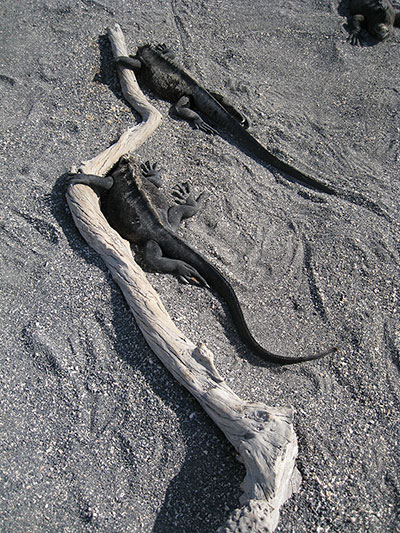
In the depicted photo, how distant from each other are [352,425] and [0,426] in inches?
95.7

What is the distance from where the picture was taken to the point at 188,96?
6.30 metres

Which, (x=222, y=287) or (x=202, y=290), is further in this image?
(x=202, y=290)

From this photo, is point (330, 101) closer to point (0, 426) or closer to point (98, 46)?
point (98, 46)

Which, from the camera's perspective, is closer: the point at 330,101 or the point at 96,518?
the point at 96,518

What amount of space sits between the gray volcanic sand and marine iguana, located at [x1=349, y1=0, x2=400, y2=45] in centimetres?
47

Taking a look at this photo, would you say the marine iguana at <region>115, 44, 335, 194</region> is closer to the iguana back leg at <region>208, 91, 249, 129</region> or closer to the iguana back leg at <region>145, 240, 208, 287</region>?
the iguana back leg at <region>208, 91, 249, 129</region>

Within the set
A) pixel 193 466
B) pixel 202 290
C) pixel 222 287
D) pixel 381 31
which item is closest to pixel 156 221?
pixel 202 290

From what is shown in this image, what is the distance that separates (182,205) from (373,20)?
5393 mm

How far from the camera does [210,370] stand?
11.0 feet

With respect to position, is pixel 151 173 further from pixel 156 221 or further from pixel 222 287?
pixel 222 287

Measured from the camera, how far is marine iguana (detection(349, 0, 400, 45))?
310 inches

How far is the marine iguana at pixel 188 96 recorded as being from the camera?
233 inches

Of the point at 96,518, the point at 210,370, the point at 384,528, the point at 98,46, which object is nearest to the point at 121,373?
the point at 210,370

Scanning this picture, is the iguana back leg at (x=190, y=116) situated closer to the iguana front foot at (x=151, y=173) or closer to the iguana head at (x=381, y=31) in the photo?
the iguana front foot at (x=151, y=173)
